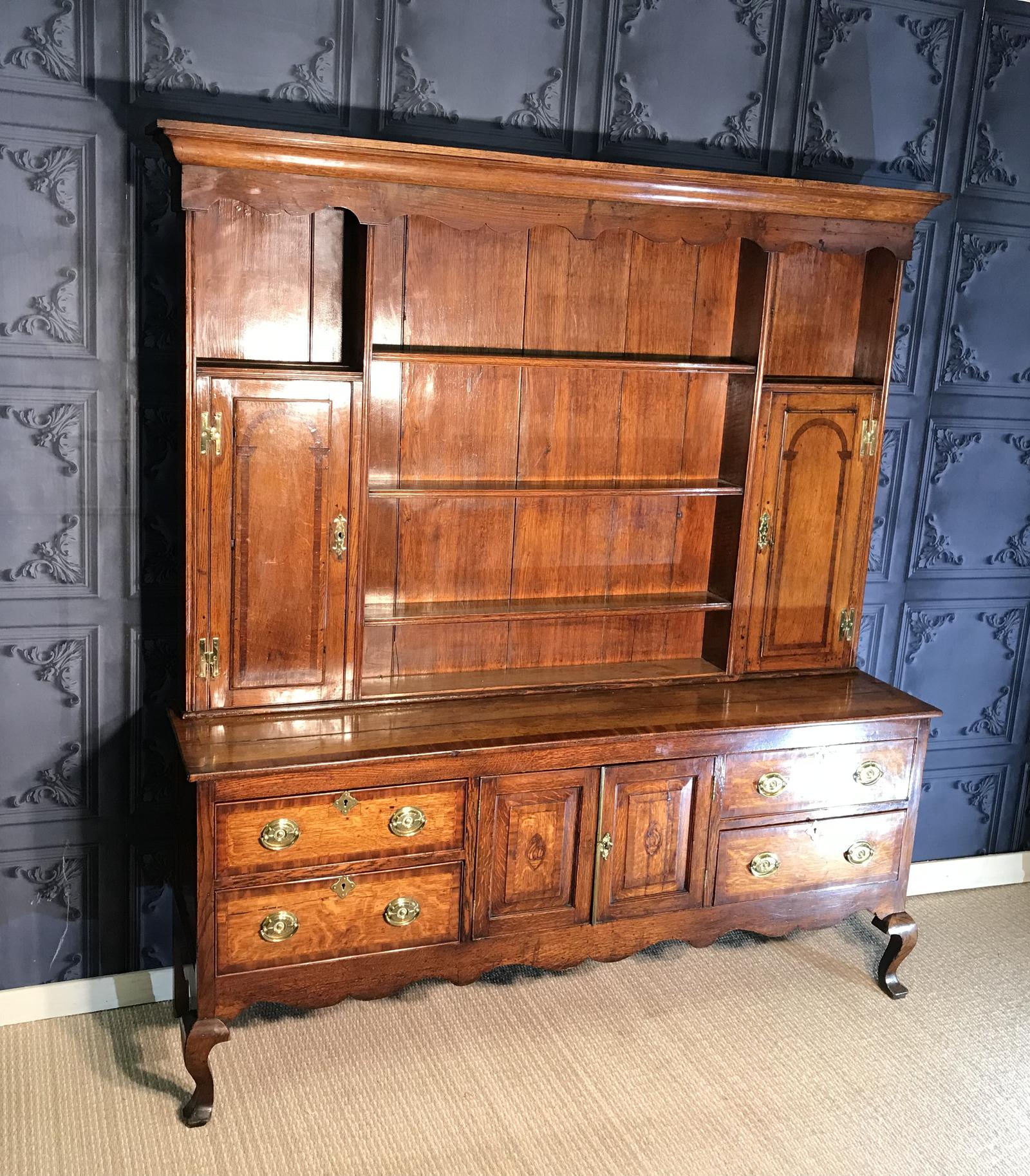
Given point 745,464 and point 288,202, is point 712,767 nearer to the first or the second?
point 745,464

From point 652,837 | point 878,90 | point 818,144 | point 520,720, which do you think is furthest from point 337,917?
point 878,90

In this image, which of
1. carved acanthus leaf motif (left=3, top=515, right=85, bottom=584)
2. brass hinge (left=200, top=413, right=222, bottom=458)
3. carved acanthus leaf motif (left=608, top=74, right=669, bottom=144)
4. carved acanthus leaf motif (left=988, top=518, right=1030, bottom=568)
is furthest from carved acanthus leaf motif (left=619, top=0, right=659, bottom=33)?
carved acanthus leaf motif (left=988, top=518, right=1030, bottom=568)

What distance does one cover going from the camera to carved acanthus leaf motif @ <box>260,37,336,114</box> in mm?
2539

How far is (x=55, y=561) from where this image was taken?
2.60m

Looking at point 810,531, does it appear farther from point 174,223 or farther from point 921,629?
point 174,223

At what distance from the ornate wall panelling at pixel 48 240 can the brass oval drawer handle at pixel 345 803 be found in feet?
3.53

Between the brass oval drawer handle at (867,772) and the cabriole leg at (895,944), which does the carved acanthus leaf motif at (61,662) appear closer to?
the brass oval drawer handle at (867,772)

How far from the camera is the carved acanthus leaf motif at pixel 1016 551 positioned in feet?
11.4

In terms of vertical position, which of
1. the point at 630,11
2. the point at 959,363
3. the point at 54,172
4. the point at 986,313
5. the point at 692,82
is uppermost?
the point at 630,11

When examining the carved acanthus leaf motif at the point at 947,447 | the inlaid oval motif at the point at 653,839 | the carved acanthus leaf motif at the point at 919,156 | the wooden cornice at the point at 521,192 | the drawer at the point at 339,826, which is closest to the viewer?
the wooden cornice at the point at 521,192

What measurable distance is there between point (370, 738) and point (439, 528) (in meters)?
0.58

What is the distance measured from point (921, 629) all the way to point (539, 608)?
49.5 inches

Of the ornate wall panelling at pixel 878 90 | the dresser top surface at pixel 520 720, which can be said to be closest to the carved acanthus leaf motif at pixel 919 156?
the ornate wall panelling at pixel 878 90

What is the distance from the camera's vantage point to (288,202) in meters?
2.34
